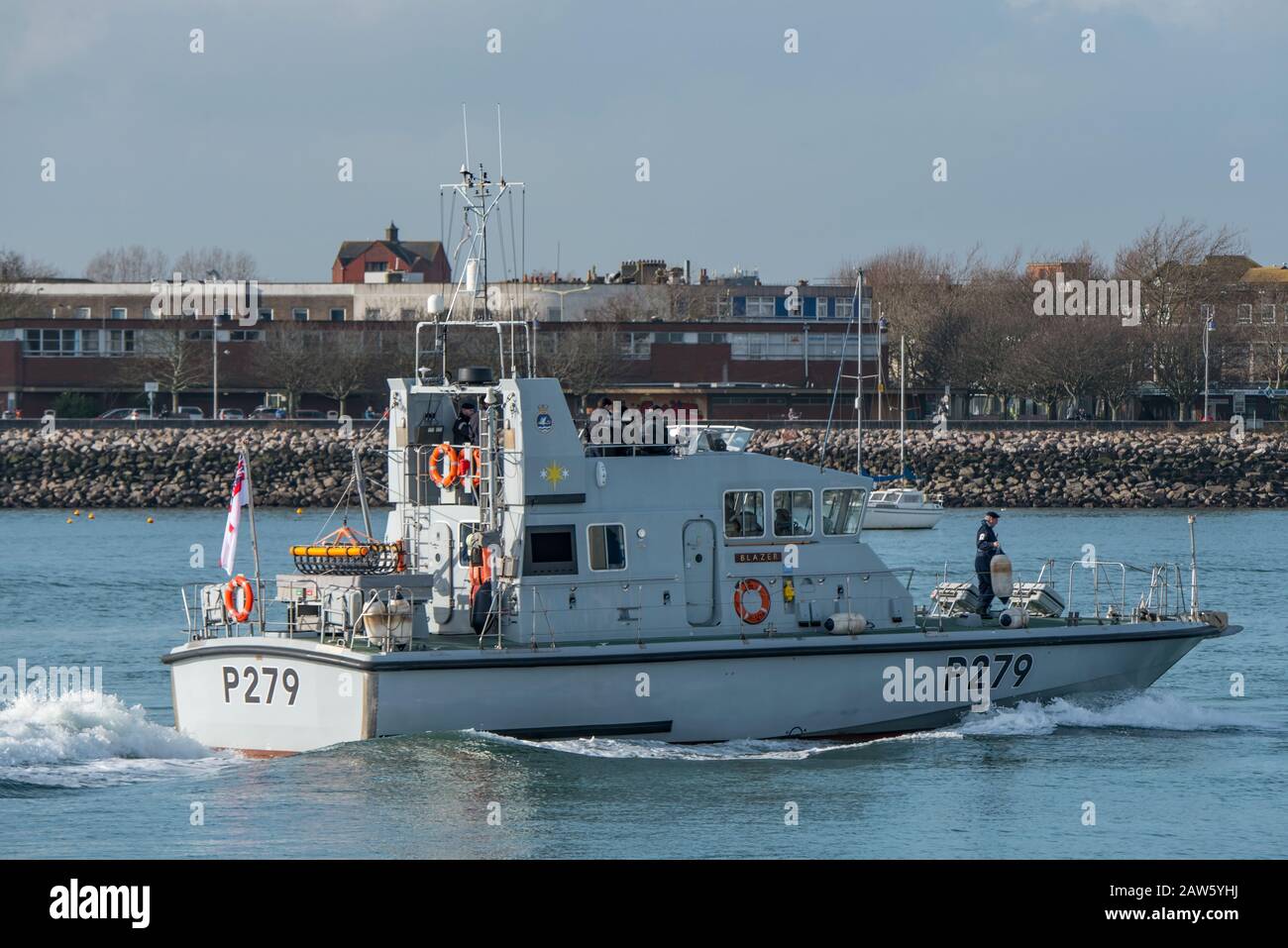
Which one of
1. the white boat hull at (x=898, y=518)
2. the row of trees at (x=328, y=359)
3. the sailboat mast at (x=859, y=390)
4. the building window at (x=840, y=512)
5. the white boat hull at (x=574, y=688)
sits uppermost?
the row of trees at (x=328, y=359)

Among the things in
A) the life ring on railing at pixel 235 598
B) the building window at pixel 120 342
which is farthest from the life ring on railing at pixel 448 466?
the building window at pixel 120 342

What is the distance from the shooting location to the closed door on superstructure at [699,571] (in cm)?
1931

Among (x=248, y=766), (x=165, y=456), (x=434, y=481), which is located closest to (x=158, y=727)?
(x=248, y=766)

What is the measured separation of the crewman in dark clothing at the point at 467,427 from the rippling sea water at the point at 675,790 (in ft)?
11.3

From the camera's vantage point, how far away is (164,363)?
76500 mm

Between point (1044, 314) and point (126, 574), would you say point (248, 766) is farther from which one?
point (1044, 314)

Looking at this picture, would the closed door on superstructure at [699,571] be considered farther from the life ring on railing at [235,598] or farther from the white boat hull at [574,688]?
the life ring on railing at [235,598]

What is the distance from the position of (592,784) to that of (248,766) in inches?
139

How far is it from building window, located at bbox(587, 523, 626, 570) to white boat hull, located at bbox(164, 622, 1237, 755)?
1.04m

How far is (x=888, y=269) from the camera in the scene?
3976 inches

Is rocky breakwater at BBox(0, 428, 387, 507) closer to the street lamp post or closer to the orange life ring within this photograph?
the street lamp post

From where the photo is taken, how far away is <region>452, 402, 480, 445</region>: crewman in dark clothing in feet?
64.0

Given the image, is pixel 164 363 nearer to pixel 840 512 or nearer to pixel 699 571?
Result: pixel 840 512
